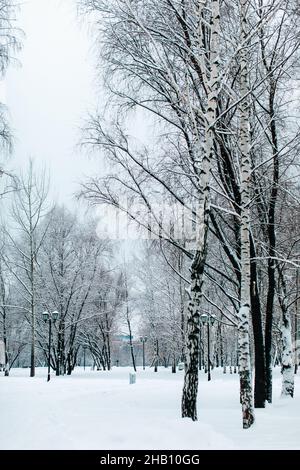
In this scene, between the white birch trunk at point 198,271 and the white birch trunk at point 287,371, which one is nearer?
the white birch trunk at point 198,271

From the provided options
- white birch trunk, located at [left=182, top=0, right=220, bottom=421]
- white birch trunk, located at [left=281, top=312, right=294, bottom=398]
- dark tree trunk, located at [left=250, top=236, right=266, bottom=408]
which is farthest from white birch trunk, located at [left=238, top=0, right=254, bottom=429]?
white birch trunk, located at [left=281, top=312, right=294, bottom=398]

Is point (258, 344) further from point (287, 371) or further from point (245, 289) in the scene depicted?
point (287, 371)

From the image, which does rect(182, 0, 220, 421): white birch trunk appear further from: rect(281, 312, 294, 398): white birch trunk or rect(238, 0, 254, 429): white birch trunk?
rect(281, 312, 294, 398): white birch trunk

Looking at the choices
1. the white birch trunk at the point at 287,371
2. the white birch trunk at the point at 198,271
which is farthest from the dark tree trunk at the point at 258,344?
the white birch trunk at the point at 198,271

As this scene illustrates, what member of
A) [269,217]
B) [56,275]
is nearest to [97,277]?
[56,275]

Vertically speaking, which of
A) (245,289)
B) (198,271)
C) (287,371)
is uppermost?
(198,271)

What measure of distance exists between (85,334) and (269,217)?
33.1m

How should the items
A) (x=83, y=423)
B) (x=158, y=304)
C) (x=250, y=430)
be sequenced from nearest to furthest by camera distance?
(x=83, y=423) < (x=250, y=430) < (x=158, y=304)

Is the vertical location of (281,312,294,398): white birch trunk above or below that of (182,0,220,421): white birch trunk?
below

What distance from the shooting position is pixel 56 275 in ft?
117

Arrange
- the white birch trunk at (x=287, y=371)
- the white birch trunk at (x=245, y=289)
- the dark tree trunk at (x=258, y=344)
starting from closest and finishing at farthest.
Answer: the white birch trunk at (x=245, y=289), the dark tree trunk at (x=258, y=344), the white birch trunk at (x=287, y=371)

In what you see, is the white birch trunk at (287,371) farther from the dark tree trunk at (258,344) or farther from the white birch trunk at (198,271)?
the white birch trunk at (198,271)

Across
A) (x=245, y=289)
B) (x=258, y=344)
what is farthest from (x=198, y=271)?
(x=258, y=344)
